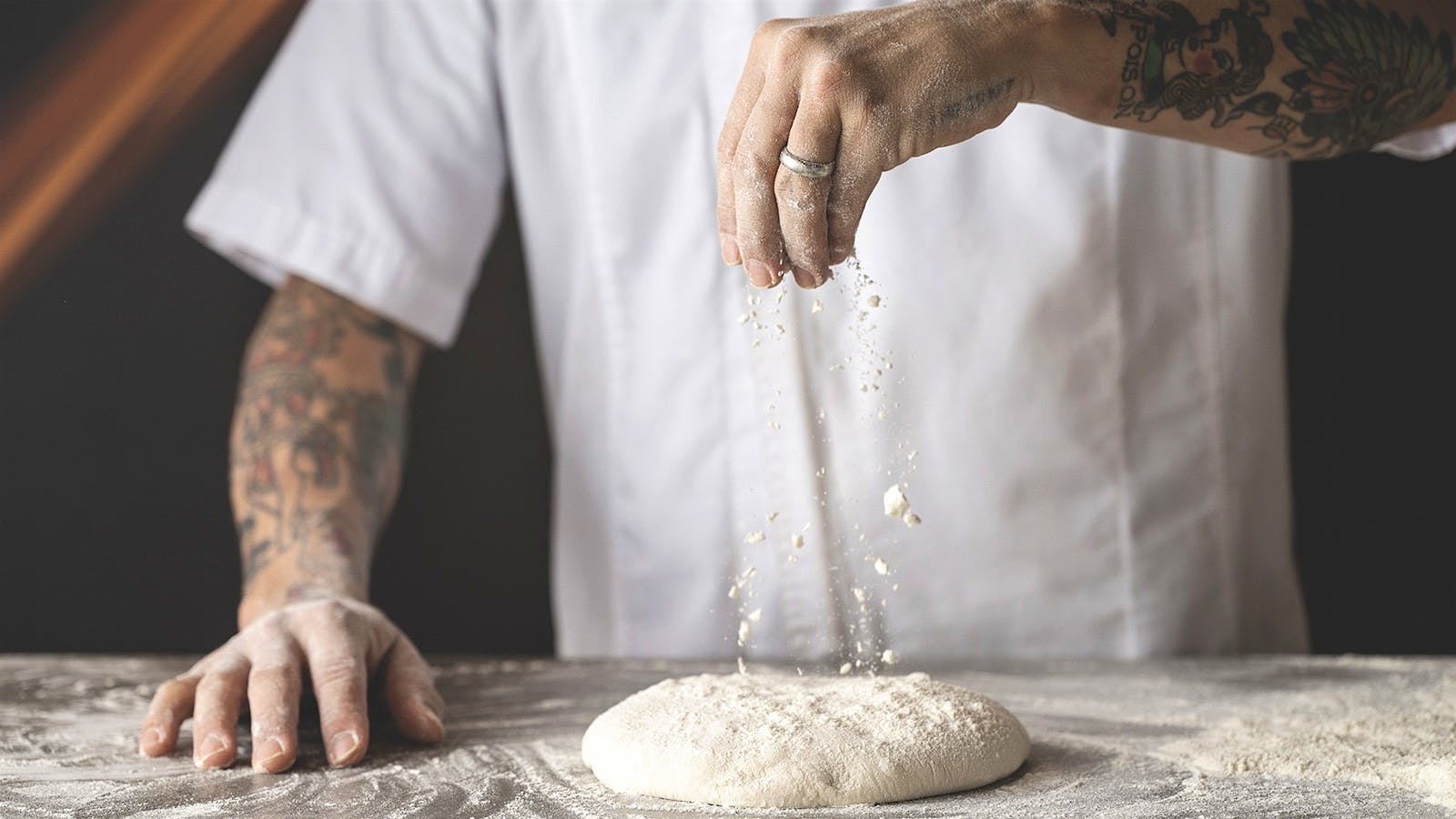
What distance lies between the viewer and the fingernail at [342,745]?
105cm

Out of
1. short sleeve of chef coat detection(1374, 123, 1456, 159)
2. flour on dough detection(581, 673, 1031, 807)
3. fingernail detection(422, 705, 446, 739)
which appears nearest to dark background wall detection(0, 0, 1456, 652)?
short sleeve of chef coat detection(1374, 123, 1456, 159)

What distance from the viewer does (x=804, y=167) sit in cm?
94

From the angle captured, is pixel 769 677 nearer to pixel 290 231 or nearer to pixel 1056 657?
Answer: pixel 1056 657

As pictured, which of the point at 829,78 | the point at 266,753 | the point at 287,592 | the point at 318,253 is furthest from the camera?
the point at 318,253

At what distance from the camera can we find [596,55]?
63.4 inches

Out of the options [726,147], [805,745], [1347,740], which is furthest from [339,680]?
[1347,740]

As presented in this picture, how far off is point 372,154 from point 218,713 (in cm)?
91

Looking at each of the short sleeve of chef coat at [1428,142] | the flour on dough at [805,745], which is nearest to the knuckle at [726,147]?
the flour on dough at [805,745]

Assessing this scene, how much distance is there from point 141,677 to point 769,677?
74cm

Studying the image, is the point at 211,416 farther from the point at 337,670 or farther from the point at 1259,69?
the point at 1259,69

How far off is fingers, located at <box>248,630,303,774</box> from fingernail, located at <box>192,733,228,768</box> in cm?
3

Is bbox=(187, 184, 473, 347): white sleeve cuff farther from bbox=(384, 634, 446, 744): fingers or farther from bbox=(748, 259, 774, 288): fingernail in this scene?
bbox=(748, 259, 774, 288): fingernail

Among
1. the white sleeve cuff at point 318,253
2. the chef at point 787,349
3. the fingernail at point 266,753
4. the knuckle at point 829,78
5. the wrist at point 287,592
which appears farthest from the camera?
the white sleeve cuff at point 318,253

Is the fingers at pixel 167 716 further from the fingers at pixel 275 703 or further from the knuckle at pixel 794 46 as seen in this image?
the knuckle at pixel 794 46
